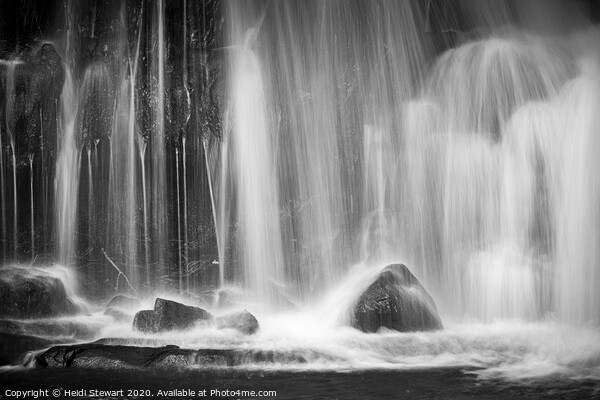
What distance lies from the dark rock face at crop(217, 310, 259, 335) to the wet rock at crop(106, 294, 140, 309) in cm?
602

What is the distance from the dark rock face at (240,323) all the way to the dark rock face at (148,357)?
3061 mm

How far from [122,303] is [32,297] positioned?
3.13 meters

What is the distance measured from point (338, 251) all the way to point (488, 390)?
13388 millimetres

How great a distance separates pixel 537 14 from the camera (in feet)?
85.8

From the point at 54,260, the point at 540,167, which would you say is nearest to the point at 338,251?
the point at 540,167

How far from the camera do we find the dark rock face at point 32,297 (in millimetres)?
21438

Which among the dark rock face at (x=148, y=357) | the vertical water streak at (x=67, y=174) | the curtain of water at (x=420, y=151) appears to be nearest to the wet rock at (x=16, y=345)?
the dark rock face at (x=148, y=357)

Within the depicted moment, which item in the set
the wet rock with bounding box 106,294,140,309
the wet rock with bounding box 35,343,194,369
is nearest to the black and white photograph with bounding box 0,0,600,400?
the wet rock with bounding box 106,294,140,309

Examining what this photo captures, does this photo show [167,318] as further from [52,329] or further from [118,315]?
[52,329]

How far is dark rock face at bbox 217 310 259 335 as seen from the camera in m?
18.0

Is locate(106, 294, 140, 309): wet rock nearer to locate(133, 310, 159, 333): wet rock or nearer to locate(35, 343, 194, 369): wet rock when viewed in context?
locate(133, 310, 159, 333): wet rock

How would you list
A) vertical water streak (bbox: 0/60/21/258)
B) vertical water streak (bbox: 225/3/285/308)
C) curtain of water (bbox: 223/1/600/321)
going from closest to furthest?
curtain of water (bbox: 223/1/600/321), vertical water streak (bbox: 225/3/285/308), vertical water streak (bbox: 0/60/21/258)

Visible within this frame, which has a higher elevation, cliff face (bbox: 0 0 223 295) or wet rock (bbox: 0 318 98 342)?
cliff face (bbox: 0 0 223 295)

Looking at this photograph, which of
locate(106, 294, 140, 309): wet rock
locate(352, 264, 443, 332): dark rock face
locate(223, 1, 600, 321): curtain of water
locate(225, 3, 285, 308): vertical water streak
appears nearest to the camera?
locate(352, 264, 443, 332): dark rock face
